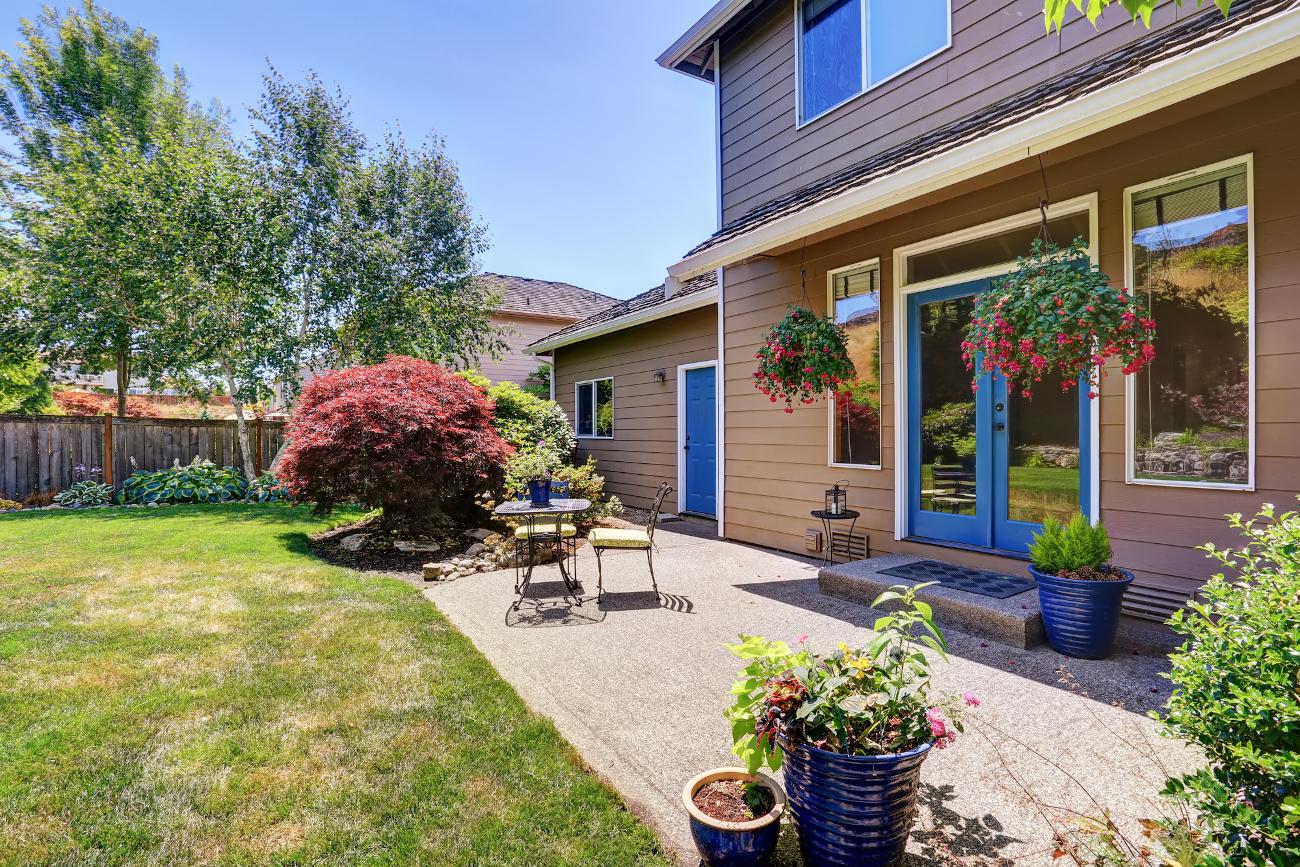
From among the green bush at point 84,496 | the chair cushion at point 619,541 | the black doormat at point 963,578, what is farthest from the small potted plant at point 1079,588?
the green bush at point 84,496

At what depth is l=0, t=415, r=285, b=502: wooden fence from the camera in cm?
972

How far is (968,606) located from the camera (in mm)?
3695

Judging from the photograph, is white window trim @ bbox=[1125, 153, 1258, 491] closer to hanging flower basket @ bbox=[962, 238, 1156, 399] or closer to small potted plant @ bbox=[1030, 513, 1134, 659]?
hanging flower basket @ bbox=[962, 238, 1156, 399]

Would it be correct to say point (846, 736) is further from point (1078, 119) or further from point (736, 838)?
point (1078, 119)

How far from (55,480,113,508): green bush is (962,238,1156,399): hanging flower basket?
1307 centimetres

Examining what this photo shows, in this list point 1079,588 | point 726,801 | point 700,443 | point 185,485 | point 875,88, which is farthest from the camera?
point 185,485

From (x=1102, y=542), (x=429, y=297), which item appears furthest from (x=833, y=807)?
(x=429, y=297)

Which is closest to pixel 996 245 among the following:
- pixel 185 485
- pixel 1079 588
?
pixel 1079 588

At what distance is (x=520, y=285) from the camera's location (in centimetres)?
1786

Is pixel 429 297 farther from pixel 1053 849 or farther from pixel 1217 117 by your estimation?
pixel 1053 849

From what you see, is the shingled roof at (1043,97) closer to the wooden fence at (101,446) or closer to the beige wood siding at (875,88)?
the beige wood siding at (875,88)

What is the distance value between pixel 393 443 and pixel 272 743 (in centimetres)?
420

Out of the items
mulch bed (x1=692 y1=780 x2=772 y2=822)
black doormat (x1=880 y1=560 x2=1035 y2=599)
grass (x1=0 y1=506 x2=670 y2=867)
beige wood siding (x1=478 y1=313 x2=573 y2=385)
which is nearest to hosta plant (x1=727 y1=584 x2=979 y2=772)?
mulch bed (x1=692 y1=780 x2=772 y2=822)

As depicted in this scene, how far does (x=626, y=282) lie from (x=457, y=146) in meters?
7.22
